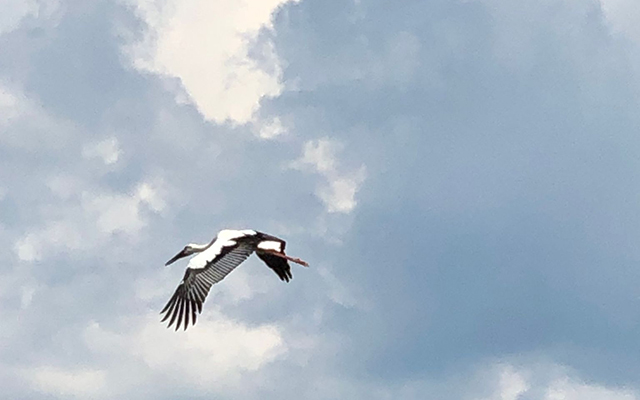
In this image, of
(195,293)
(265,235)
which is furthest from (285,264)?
(195,293)

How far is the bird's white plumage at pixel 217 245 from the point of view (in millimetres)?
46469

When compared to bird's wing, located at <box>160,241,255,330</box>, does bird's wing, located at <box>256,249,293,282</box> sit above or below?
above

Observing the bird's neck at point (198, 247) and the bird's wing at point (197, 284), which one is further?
the bird's neck at point (198, 247)

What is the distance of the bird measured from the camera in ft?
149

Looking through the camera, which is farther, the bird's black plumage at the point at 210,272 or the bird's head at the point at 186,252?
the bird's head at the point at 186,252

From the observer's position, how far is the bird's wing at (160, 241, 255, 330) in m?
45.3

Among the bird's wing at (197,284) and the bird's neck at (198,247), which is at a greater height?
the bird's neck at (198,247)

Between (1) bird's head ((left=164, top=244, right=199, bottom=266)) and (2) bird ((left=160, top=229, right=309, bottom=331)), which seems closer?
(2) bird ((left=160, top=229, right=309, bottom=331))

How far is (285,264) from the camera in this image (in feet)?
166

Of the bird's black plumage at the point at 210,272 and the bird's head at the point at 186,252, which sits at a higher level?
the bird's head at the point at 186,252

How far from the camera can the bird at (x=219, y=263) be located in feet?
149

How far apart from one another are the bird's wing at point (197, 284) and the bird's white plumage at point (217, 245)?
0.48 feet

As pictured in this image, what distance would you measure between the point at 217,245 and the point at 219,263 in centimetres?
109

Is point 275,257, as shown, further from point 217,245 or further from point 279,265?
point 217,245
